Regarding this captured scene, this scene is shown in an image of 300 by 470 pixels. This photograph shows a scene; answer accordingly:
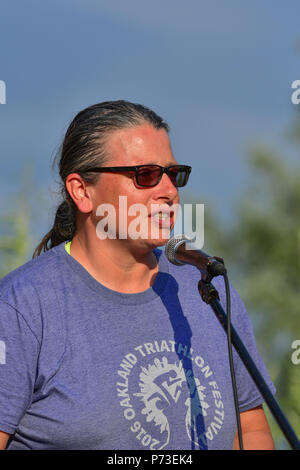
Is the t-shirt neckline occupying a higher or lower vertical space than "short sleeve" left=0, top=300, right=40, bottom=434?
higher

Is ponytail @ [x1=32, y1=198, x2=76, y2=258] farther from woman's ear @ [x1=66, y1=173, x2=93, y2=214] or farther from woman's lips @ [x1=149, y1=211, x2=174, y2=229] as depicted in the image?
woman's lips @ [x1=149, y1=211, x2=174, y2=229]

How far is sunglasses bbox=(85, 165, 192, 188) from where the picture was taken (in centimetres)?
294

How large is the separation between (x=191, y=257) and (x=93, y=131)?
2.60 feet

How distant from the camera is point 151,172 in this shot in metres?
2.96

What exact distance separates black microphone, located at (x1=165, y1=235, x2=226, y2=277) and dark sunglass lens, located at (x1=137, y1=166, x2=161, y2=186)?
0.31m

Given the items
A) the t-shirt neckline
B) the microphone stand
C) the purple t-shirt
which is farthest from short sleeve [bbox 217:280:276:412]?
the microphone stand

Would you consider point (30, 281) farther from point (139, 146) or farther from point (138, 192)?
point (139, 146)

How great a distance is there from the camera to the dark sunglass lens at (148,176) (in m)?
2.94

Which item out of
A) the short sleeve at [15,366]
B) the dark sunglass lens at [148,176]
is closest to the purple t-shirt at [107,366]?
the short sleeve at [15,366]

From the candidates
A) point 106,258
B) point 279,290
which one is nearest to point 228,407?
point 106,258

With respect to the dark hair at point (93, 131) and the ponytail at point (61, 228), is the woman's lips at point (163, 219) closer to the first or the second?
the dark hair at point (93, 131)

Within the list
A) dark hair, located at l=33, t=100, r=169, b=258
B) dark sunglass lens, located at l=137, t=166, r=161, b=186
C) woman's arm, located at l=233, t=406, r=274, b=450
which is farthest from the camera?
woman's arm, located at l=233, t=406, r=274, b=450

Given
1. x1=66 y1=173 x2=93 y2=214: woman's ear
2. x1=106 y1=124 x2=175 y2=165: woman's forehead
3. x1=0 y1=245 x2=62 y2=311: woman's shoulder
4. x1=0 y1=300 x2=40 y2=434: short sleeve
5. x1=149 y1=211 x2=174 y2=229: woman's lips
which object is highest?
x1=106 y1=124 x2=175 y2=165: woman's forehead

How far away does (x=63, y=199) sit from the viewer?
11.1 ft
